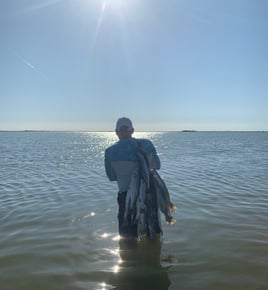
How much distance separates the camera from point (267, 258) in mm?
6379

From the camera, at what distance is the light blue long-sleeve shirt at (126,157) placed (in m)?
6.46

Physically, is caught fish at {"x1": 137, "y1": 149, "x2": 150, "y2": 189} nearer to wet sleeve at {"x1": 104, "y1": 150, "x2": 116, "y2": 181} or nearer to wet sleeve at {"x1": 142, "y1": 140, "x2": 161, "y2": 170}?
wet sleeve at {"x1": 142, "y1": 140, "x2": 161, "y2": 170}

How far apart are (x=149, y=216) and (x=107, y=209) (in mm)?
4522

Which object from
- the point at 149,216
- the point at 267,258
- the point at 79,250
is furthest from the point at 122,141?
the point at 267,258

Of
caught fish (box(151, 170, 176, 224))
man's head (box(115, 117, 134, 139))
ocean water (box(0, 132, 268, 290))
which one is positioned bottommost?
ocean water (box(0, 132, 268, 290))

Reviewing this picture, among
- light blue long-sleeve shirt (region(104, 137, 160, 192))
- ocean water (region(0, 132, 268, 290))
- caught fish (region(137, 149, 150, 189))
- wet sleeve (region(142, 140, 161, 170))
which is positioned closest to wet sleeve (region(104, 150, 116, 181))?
light blue long-sleeve shirt (region(104, 137, 160, 192))

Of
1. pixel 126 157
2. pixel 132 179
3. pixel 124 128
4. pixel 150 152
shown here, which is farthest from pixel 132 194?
pixel 124 128

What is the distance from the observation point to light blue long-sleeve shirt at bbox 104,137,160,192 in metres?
6.46

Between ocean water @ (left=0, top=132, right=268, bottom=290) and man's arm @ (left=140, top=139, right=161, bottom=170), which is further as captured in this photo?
man's arm @ (left=140, top=139, right=161, bottom=170)

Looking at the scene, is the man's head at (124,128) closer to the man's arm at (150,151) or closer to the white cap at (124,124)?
the white cap at (124,124)

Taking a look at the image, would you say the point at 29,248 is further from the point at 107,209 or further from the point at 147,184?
the point at 107,209

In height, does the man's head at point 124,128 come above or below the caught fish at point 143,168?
above

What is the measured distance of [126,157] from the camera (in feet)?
21.2

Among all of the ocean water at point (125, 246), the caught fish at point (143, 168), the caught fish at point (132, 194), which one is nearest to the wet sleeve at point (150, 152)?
the caught fish at point (143, 168)
